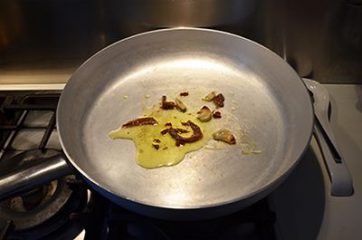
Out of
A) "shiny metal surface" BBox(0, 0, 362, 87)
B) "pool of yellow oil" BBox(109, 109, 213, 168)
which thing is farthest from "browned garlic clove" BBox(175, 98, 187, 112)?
"shiny metal surface" BBox(0, 0, 362, 87)

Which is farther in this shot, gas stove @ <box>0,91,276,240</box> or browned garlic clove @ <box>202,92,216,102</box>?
browned garlic clove @ <box>202,92,216,102</box>

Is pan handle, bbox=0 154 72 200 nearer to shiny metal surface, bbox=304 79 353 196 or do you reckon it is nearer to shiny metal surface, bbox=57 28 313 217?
shiny metal surface, bbox=57 28 313 217

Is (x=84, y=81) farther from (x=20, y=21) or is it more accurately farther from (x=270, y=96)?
(x=270, y=96)

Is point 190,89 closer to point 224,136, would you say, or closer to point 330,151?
point 224,136

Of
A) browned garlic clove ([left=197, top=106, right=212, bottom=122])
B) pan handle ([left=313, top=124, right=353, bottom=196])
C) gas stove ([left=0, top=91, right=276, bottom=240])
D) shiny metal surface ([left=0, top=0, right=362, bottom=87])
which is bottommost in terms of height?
gas stove ([left=0, top=91, right=276, bottom=240])

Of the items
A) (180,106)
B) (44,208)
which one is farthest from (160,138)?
(44,208)

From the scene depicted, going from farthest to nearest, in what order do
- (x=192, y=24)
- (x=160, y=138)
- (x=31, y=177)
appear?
1. (x=192, y=24)
2. (x=160, y=138)
3. (x=31, y=177)
